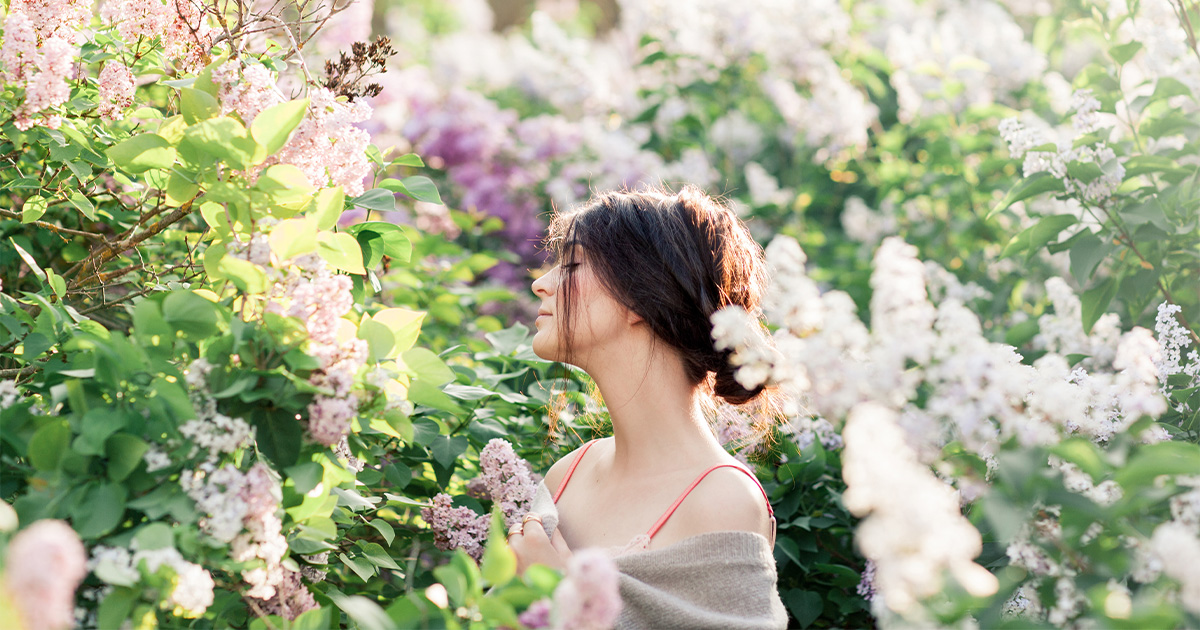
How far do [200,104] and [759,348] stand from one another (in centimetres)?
91

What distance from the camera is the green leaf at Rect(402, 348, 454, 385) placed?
123cm

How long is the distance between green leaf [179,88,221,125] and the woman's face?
65 cm

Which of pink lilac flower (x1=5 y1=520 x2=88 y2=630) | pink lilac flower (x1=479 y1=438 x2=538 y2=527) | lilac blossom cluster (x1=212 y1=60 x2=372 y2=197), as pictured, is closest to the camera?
pink lilac flower (x1=5 y1=520 x2=88 y2=630)

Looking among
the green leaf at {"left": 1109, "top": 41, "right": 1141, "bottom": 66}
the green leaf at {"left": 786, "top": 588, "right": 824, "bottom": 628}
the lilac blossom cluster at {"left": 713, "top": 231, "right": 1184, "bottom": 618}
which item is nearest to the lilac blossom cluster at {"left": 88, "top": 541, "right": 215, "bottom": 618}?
the lilac blossom cluster at {"left": 713, "top": 231, "right": 1184, "bottom": 618}

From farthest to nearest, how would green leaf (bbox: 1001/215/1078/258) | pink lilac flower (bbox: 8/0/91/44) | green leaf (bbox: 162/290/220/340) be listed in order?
green leaf (bbox: 1001/215/1078/258), pink lilac flower (bbox: 8/0/91/44), green leaf (bbox: 162/290/220/340)

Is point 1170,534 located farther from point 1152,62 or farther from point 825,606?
point 1152,62

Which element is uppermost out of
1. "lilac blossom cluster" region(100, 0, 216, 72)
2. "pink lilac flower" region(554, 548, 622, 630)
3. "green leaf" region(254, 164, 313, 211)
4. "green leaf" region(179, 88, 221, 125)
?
"lilac blossom cluster" region(100, 0, 216, 72)

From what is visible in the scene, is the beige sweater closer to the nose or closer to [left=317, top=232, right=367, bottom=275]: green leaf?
the nose

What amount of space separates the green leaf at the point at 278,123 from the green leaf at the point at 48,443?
45cm

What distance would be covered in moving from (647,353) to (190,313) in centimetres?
87

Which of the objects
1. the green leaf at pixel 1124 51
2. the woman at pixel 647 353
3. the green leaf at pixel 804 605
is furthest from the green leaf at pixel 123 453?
the green leaf at pixel 1124 51

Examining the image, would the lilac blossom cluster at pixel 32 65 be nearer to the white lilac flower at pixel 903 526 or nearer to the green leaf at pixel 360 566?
the green leaf at pixel 360 566

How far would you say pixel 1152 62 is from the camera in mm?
2205

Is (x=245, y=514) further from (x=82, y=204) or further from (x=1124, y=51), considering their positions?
(x=1124, y=51)
